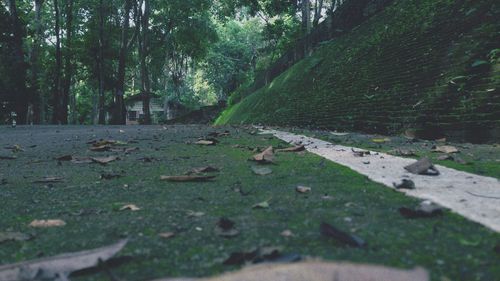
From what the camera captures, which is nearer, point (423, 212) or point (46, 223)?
point (423, 212)

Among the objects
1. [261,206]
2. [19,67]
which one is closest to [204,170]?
[261,206]

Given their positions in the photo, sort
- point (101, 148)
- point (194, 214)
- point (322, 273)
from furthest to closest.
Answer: point (101, 148) < point (194, 214) < point (322, 273)

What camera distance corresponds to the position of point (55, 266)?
1.17 m

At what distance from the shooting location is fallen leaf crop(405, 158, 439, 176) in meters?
2.50

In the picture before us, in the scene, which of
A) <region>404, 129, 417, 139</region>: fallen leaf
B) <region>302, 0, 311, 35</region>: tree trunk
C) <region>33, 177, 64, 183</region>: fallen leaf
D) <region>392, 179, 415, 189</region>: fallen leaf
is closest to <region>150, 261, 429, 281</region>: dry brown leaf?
<region>392, 179, 415, 189</region>: fallen leaf

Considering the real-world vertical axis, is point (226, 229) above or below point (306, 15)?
below

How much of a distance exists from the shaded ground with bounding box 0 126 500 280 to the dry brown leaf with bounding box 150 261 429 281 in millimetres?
130

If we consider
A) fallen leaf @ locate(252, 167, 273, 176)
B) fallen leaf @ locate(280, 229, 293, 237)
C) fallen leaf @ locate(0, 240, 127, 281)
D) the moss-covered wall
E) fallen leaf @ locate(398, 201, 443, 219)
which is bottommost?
fallen leaf @ locate(0, 240, 127, 281)

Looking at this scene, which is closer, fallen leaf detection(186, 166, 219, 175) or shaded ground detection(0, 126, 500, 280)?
shaded ground detection(0, 126, 500, 280)

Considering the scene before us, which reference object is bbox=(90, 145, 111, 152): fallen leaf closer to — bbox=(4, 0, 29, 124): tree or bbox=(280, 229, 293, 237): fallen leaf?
bbox=(280, 229, 293, 237): fallen leaf

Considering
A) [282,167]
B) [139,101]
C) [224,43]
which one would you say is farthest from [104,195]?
[139,101]

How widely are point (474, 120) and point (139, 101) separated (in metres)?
51.5

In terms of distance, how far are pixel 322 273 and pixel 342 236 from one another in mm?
387

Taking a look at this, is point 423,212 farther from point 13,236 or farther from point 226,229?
point 13,236
